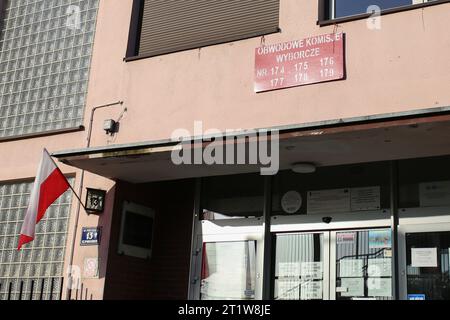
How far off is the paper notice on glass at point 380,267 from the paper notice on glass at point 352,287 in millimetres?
172

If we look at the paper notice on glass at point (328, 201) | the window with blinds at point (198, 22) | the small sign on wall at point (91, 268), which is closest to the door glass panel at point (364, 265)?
the paper notice on glass at point (328, 201)

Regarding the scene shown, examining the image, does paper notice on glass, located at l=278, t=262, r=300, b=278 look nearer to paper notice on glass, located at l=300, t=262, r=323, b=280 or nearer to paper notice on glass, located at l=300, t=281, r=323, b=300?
paper notice on glass, located at l=300, t=262, r=323, b=280

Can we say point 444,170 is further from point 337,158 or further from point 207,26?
point 207,26

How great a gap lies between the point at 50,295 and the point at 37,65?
3.95 metres

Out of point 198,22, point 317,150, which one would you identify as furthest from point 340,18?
point 198,22

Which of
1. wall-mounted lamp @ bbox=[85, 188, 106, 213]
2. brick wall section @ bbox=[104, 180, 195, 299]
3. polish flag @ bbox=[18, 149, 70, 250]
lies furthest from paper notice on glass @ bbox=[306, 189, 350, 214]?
polish flag @ bbox=[18, 149, 70, 250]

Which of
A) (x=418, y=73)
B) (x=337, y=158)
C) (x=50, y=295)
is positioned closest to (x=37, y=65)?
(x=50, y=295)

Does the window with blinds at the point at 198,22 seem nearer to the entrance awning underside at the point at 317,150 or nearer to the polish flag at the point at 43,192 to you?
the entrance awning underside at the point at 317,150

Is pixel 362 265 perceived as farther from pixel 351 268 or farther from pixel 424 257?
pixel 424 257

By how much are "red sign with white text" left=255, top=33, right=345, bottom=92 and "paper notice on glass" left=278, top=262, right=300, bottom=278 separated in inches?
96.3

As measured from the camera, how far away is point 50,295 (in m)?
9.41

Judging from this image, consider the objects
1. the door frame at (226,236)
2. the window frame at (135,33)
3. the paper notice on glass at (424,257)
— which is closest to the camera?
the paper notice on glass at (424,257)

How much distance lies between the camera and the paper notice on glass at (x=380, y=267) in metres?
8.33
